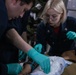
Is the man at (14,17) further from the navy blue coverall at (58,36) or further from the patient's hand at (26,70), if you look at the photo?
the navy blue coverall at (58,36)

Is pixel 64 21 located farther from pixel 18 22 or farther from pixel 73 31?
pixel 18 22

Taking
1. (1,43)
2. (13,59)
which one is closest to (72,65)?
(13,59)

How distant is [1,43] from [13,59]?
174 mm

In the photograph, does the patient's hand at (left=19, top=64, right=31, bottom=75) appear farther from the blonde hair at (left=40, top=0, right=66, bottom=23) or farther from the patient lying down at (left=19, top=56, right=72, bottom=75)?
the blonde hair at (left=40, top=0, right=66, bottom=23)

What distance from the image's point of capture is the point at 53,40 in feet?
6.84

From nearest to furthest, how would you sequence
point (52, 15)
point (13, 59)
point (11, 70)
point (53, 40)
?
1. point (11, 70)
2. point (13, 59)
3. point (52, 15)
4. point (53, 40)

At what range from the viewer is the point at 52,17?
1.96 metres

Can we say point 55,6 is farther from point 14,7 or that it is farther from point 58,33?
point 14,7

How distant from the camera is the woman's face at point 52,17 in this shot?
76.0 inches

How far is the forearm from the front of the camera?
1.38m

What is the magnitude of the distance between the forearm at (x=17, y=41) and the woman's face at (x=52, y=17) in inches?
23.4

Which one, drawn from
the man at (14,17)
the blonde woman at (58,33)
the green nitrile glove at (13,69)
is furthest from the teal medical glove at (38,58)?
the blonde woman at (58,33)

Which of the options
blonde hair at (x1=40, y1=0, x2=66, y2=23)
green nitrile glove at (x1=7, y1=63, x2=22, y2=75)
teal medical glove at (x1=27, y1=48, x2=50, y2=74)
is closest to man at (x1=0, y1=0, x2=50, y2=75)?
teal medical glove at (x1=27, y1=48, x2=50, y2=74)

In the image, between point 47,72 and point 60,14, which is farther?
point 60,14
